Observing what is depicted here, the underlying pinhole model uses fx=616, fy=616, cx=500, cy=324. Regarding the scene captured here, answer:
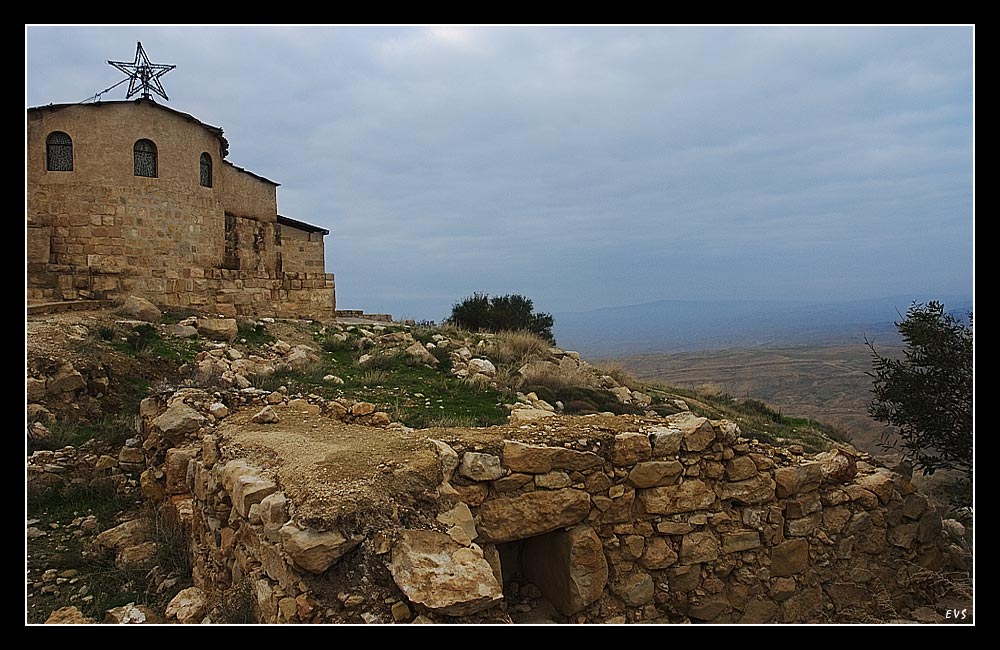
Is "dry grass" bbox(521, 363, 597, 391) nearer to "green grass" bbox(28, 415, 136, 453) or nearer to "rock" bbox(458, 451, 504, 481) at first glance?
"rock" bbox(458, 451, 504, 481)

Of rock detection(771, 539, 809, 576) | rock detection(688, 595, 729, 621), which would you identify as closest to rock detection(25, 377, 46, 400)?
rock detection(688, 595, 729, 621)

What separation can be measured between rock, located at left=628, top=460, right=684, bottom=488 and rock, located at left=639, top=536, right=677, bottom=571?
57 cm

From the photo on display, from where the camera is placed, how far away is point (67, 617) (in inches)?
179

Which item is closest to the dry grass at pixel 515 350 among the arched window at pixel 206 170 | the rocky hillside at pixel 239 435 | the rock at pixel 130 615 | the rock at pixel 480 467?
the rocky hillside at pixel 239 435

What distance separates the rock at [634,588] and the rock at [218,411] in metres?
4.75

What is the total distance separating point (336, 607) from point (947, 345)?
7.46m

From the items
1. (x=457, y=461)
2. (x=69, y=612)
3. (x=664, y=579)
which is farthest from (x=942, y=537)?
(x=69, y=612)

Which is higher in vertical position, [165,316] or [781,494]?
[165,316]

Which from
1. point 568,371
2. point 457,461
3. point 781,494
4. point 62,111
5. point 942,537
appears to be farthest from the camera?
point 62,111

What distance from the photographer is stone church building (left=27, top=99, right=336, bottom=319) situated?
15258mm

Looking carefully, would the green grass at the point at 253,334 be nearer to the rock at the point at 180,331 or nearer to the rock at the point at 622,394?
the rock at the point at 180,331

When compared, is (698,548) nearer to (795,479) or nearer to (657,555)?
(657,555)

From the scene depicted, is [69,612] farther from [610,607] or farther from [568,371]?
[568,371]

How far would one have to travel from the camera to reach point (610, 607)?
5965 millimetres
